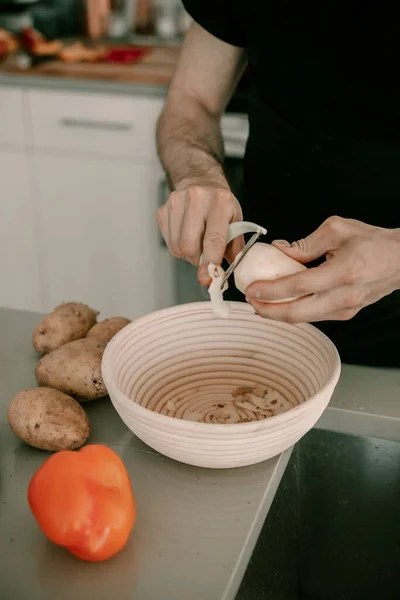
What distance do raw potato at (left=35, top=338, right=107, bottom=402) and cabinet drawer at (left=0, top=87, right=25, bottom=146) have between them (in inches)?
53.9

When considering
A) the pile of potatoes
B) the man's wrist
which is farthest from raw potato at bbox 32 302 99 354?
the man's wrist

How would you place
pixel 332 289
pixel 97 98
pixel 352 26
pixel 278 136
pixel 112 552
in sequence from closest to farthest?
1. pixel 112 552
2. pixel 332 289
3. pixel 352 26
4. pixel 278 136
5. pixel 97 98

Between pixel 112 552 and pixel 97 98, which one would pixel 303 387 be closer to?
pixel 112 552

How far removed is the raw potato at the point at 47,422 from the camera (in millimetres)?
733

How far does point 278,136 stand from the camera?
45.2 inches

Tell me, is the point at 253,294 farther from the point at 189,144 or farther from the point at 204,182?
the point at 189,144

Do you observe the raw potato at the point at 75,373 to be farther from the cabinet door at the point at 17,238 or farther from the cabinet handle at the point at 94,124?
the cabinet door at the point at 17,238

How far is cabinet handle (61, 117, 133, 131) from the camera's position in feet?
6.39

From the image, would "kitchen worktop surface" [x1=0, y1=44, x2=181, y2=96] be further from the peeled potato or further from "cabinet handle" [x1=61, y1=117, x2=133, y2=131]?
the peeled potato

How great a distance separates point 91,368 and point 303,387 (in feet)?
0.80

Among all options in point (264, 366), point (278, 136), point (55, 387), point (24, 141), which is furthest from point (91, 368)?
point (24, 141)

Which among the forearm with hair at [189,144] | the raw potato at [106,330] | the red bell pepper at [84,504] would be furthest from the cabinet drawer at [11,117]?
the red bell pepper at [84,504]

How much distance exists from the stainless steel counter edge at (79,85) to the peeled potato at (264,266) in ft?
4.00

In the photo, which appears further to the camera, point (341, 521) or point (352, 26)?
point (352, 26)
